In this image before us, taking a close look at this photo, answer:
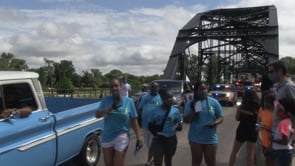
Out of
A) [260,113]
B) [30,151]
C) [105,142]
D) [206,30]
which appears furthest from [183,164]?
[206,30]

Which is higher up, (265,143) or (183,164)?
(265,143)

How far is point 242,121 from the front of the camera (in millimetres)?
7250

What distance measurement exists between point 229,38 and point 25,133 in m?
50.5

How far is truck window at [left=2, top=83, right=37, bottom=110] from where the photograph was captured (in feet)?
20.3

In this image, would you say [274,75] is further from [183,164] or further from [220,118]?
[183,164]

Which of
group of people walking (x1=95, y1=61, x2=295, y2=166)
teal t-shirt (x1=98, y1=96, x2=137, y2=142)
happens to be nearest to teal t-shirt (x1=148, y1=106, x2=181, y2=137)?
group of people walking (x1=95, y1=61, x2=295, y2=166)

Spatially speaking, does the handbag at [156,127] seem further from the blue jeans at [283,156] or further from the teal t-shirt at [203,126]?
the blue jeans at [283,156]

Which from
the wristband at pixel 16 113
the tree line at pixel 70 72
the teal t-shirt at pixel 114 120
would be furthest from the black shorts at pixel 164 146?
the tree line at pixel 70 72

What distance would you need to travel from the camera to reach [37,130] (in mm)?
6301

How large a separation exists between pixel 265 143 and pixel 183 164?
2.80 m

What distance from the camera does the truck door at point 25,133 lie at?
18.4 feet

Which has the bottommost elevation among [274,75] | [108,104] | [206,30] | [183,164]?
[183,164]

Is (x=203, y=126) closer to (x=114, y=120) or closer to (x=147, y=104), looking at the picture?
(x=114, y=120)

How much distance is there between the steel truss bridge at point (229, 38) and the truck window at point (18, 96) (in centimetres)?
3900
